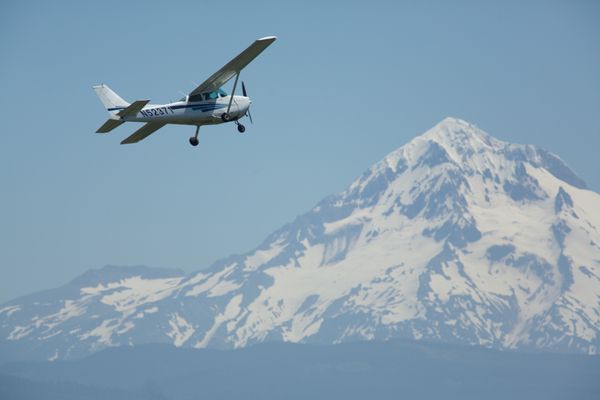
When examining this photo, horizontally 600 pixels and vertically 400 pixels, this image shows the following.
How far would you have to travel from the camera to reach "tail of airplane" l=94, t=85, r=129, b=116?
264 feet

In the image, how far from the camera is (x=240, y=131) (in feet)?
262

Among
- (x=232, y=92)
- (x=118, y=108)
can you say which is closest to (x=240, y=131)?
(x=232, y=92)

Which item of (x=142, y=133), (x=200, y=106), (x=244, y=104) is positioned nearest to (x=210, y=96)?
(x=200, y=106)

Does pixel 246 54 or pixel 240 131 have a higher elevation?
pixel 246 54

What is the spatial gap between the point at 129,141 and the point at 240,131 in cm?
791

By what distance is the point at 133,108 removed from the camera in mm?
76312

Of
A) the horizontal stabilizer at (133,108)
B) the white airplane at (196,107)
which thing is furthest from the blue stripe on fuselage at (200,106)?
the horizontal stabilizer at (133,108)

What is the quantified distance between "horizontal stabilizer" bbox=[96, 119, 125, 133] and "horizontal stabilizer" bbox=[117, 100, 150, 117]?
49cm

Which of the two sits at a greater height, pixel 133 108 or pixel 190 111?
pixel 133 108

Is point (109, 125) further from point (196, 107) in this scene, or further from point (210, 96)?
point (210, 96)

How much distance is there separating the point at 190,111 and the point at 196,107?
0.58m

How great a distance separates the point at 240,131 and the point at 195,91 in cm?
427

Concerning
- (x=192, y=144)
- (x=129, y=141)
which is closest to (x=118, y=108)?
(x=129, y=141)

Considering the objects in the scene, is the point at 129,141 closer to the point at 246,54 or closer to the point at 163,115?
the point at 163,115
